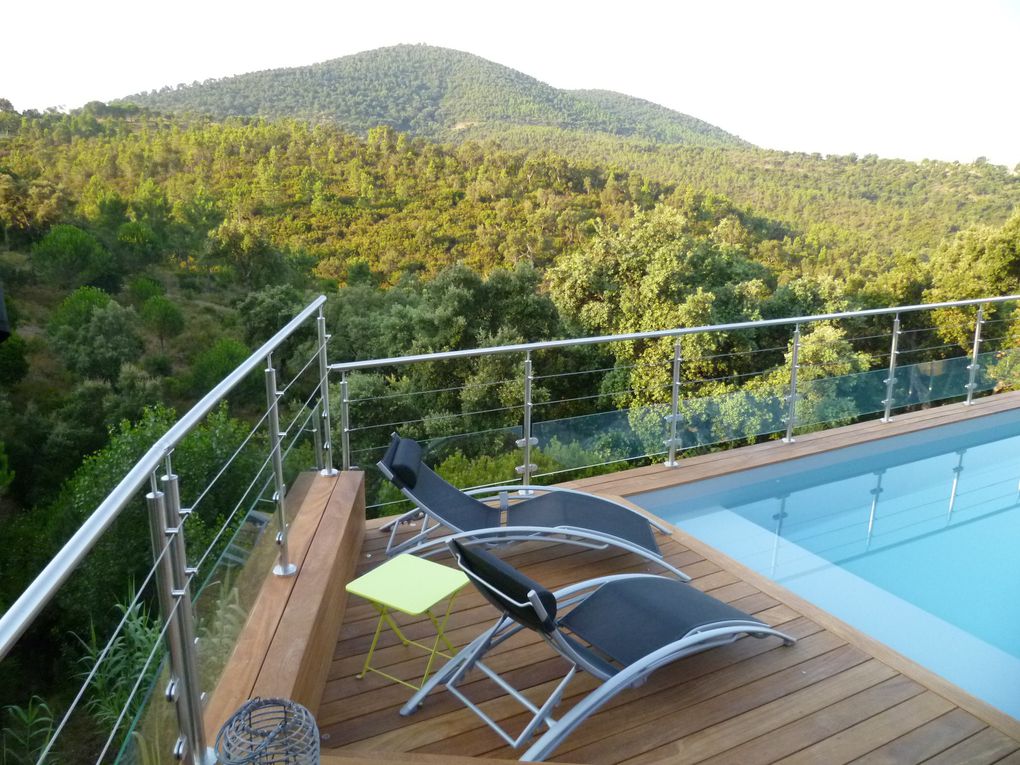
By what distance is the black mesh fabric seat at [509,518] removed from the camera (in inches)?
A: 122

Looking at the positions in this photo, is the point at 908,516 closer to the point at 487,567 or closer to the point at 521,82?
the point at 487,567

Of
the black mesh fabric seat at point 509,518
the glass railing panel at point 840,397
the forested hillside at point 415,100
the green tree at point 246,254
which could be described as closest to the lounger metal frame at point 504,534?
the black mesh fabric seat at point 509,518

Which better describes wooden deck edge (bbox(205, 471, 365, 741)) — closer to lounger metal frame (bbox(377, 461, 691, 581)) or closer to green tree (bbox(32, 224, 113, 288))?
lounger metal frame (bbox(377, 461, 691, 581))

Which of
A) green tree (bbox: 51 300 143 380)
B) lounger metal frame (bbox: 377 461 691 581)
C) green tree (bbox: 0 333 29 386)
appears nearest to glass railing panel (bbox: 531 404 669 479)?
lounger metal frame (bbox: 377 461 691 581)

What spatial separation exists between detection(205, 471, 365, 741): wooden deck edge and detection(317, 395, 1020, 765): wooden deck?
0.17 metres

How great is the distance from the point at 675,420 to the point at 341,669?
250cm

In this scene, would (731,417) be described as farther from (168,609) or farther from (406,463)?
(168,609)

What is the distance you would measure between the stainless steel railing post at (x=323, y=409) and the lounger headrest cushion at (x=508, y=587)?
1.16 m

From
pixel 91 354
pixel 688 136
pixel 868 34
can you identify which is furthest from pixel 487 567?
pixel 688 136

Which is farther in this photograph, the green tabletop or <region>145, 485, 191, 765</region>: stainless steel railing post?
the green tabletop

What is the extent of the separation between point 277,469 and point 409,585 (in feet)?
1.73

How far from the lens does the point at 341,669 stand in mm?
2521

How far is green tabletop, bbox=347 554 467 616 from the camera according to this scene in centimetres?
229

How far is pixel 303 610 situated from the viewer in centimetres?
234
